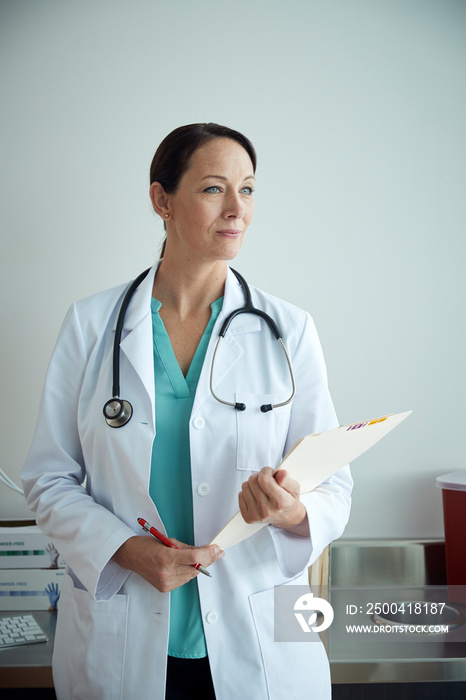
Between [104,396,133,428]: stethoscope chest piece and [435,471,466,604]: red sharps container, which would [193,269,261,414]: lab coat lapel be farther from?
[435,471,466,604]: red sharps container

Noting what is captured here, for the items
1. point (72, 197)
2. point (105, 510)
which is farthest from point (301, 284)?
point (105, 510)

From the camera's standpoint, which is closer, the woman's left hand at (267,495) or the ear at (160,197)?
the woman's left hand at (267,495)

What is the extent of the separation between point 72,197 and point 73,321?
2.32 feet

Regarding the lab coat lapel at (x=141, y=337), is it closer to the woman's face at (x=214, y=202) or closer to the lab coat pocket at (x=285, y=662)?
the woman's face at (x=214, y=202)

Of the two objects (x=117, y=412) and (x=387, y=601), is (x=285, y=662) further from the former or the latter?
(x=387, y=601)

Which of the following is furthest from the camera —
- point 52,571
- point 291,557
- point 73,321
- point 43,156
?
point 43,156

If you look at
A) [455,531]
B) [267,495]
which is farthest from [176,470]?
[455,531]

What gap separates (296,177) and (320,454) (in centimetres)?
114

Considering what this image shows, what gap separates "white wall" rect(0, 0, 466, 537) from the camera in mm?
1779

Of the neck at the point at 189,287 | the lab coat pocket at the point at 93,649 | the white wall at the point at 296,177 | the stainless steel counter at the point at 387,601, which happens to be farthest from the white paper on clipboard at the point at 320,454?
the white wall at the point at 296,177

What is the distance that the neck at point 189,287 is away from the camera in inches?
49.4

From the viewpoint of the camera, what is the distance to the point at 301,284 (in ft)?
5.97

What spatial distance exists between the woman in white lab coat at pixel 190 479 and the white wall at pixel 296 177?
0.58 meters

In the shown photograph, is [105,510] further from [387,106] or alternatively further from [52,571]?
[387,106]
